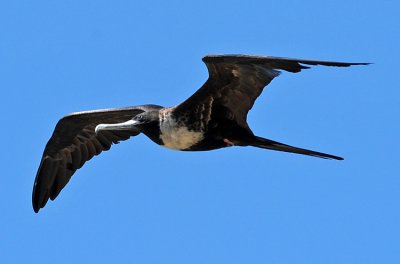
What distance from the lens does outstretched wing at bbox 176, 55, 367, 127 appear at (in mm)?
6703

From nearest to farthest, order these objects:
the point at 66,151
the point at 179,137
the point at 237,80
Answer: the point at 237,80
the point at 179,137
the point at 66,151

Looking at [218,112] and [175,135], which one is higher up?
[218,112]

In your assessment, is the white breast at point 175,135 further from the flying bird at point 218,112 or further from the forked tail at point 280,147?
the forked tail at point 280,147

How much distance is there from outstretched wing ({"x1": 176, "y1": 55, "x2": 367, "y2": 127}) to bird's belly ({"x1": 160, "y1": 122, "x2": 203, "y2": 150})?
0.17 m

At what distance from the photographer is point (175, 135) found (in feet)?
24.7

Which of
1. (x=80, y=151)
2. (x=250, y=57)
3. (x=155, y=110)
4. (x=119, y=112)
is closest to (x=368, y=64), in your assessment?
(x=250, y=57)

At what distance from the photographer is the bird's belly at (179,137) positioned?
749 centimetres

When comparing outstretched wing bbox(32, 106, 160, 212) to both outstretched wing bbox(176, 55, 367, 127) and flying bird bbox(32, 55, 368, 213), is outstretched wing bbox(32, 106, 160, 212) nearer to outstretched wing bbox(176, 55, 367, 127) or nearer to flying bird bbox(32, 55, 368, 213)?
flying bird bbox(32, 55, 368, 213)

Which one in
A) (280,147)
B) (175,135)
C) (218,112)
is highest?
(218,112)

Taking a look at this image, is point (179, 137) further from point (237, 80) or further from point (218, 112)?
point (237, 80)

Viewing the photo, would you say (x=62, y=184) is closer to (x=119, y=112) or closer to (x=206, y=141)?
(x=119, y=112)

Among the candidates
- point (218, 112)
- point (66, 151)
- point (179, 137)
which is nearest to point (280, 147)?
point (218, 112)

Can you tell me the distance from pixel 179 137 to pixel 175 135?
3cm

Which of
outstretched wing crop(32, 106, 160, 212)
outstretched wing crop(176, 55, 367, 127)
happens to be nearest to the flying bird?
outstretched wing crop(176, 55, 367, 127)
